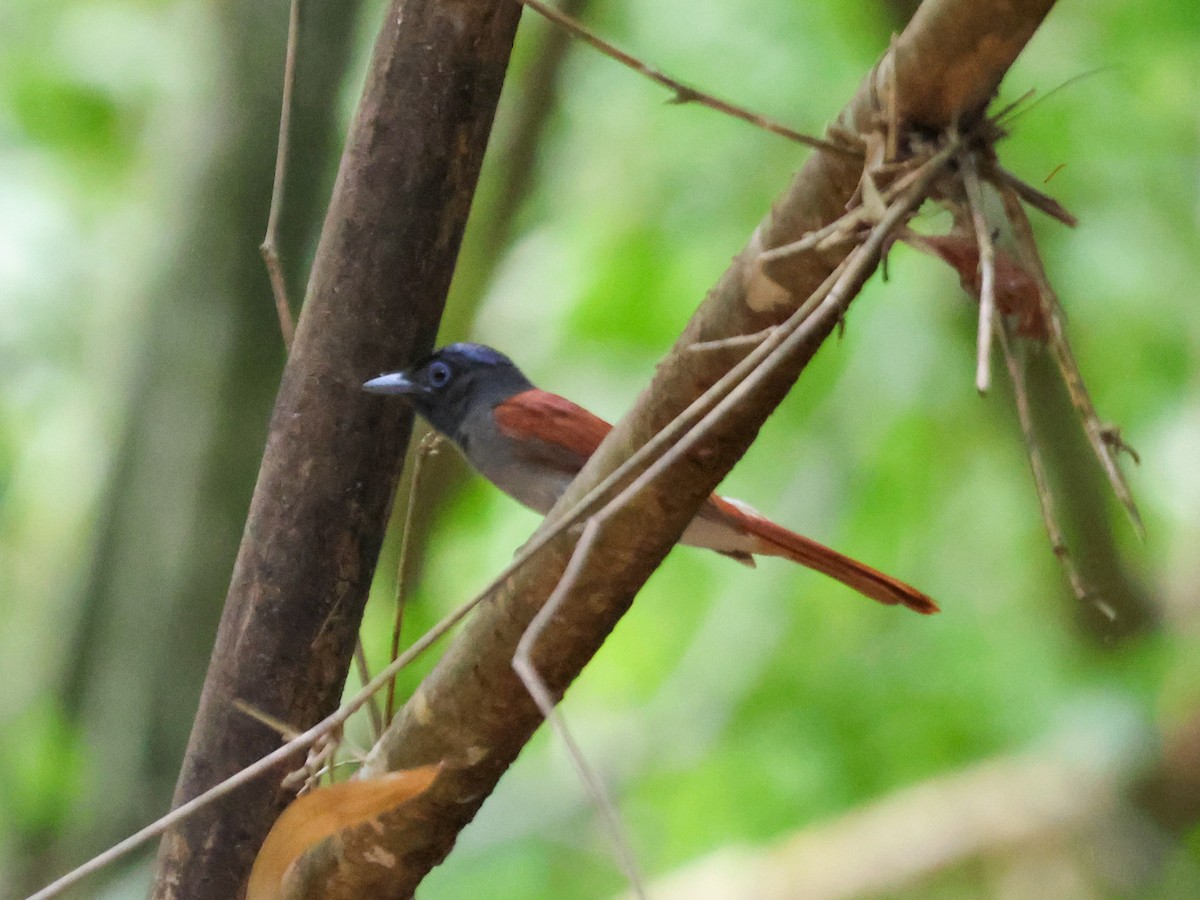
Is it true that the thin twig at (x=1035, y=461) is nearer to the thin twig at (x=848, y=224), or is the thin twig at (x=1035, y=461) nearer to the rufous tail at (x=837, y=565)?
the thin twig at (x=848, y=224)

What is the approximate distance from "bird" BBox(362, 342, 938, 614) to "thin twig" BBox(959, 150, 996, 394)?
4.41 feet

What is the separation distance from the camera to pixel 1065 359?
1073 mm

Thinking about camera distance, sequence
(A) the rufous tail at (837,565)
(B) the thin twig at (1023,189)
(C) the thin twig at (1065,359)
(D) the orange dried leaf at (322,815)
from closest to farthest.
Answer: (C) the thin twig at (1065,359), (B) the thin twig at (1023,189), (D) the orange dried leaf at (322,815), (A) the rufous tail at (837,565)

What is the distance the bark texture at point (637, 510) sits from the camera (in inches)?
43.3

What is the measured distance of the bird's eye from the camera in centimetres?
240

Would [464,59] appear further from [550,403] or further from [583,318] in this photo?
[583,318]

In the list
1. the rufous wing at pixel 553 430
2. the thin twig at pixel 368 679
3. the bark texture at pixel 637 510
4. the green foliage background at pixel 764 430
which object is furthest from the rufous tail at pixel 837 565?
the green foliage background at pixel 764 430

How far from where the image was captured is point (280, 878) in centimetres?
168

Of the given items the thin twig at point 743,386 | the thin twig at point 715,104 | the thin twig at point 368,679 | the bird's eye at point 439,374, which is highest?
the thin twig at point 715,104

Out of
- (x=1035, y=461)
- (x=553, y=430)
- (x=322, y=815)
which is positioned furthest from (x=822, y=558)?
(x=1035, y=461)

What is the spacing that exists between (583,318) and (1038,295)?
3.08 metres

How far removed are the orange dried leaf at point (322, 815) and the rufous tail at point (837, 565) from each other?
1.07m

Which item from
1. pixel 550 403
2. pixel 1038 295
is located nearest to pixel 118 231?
pixel 550 403

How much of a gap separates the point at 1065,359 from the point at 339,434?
44.3 inches
